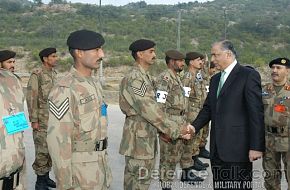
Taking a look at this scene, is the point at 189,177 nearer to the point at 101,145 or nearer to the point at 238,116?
the point at 238,116

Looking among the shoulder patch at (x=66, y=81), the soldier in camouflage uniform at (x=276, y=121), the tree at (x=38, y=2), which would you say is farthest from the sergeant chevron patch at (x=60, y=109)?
the tree at (x=38, y=2)

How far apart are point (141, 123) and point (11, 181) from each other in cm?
171

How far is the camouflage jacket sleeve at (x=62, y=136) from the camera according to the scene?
9.29ft

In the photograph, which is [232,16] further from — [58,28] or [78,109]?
[78,109]

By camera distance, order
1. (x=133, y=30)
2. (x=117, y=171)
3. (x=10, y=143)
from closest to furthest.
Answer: (x=10, y=143), (x=117, y=171), (x=133, y=30)

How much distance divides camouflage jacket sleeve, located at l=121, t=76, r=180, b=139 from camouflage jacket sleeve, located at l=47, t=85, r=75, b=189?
3.77ft

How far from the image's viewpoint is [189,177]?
19.6 feet

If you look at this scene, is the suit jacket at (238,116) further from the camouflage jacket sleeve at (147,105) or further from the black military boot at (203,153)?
the black military boot at (203,153)

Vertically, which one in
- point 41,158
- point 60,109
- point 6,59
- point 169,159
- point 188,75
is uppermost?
point 6,59

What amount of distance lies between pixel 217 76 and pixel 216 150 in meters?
0.77

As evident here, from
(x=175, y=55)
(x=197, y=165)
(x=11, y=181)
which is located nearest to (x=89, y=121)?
(x=11, y=181)

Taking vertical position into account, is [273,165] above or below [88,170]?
below

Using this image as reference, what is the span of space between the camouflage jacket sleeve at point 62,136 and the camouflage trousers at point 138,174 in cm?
136

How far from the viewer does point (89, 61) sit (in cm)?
309
